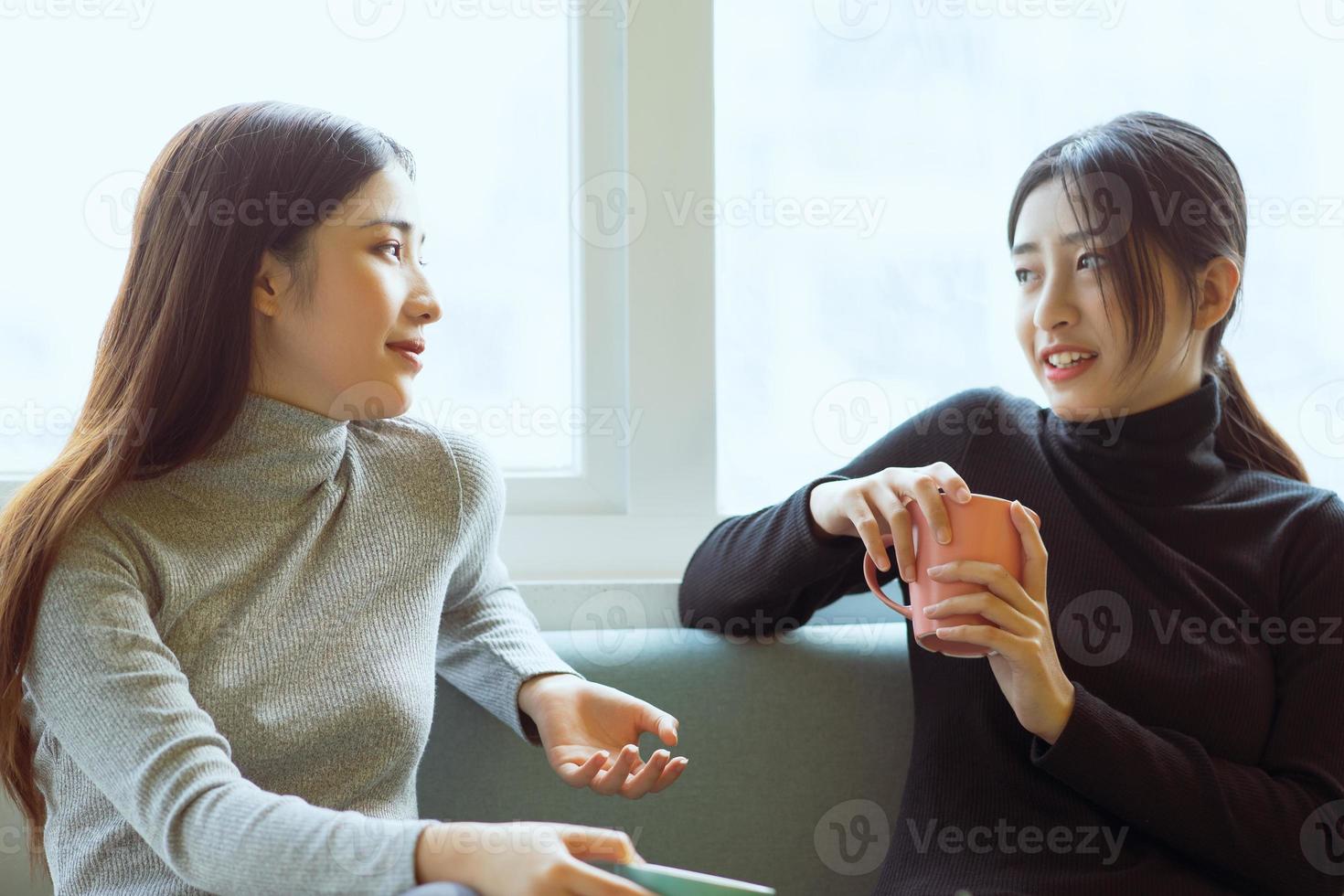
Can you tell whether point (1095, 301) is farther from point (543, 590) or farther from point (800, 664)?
point (543, 590)

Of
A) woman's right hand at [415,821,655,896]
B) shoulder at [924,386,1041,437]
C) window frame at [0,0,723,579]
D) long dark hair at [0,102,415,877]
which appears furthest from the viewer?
window frame at [0,0,723,579]

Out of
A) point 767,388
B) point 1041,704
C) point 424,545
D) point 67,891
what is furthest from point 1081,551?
point 67,891

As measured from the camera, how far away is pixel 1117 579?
1337 mm

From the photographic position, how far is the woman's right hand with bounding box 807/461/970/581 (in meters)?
1.09

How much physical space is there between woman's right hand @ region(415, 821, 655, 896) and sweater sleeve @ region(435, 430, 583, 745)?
35cm

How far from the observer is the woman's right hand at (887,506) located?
3.56 feet

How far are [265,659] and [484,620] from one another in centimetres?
30

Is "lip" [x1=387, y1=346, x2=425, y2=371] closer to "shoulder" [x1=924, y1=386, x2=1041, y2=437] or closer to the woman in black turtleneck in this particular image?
the woman in black turtleneck
